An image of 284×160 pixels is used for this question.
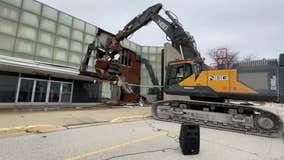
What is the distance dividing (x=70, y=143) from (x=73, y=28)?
19288mm

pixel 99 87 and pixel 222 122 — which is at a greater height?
pixel 99 87

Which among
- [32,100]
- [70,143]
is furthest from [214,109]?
[32,100]

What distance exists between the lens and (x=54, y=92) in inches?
652

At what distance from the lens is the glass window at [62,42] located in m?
20.5

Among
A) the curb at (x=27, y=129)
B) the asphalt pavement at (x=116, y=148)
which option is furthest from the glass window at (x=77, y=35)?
the asphalt pavement at (x=116, y=148)

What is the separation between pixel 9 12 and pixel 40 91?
7.73 metres

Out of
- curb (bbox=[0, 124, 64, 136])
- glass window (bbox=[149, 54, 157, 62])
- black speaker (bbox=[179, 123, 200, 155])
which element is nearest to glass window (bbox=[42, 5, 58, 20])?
glass window (bbox=[149, 54, 157, 62])

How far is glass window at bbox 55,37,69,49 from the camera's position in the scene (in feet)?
67.4

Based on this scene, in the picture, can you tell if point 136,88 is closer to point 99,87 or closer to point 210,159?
point 99,87

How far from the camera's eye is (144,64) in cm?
2862

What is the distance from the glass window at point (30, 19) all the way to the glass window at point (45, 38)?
3.24ft

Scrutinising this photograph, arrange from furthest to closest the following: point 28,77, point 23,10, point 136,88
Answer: point 136,88, point 23,10, point 28,77

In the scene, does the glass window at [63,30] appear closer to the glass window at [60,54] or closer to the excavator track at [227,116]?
the glass window at [60,54]

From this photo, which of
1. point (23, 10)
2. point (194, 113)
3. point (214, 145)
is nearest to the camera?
point (214, 145)
